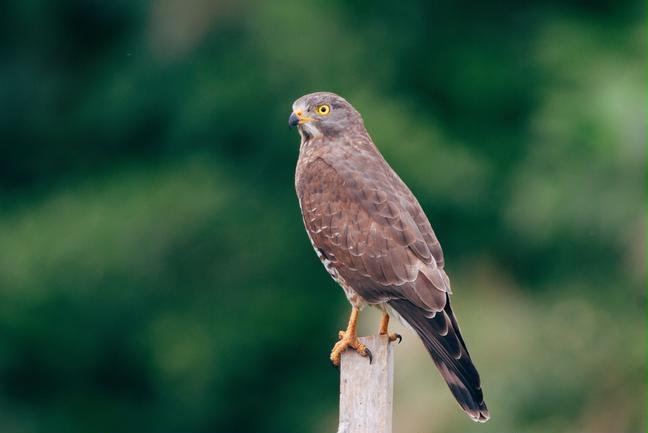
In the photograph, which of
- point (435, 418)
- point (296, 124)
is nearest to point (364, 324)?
point (435, 418)

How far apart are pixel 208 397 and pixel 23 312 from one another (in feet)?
5.65

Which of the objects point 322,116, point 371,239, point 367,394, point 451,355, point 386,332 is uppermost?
point 322,116

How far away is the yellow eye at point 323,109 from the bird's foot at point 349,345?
1.14 m

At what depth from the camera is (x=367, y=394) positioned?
5.01 meters

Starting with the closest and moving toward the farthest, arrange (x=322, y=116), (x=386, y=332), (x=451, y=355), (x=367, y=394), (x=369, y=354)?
(x=367, y=394)
(x=369, y=354)
(x=451, y=355)
(x=386, y=332)
(x=322, y=116)

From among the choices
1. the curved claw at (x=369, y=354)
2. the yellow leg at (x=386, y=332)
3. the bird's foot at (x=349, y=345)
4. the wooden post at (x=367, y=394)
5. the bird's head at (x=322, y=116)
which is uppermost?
the bird's head at (x=322, y=116)

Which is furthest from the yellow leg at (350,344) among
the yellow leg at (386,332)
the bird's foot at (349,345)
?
the yellow leg at (386,332)

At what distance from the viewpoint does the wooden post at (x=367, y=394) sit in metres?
4.95

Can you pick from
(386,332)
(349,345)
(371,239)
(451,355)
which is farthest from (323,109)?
(451,355)

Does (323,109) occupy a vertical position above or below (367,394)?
above

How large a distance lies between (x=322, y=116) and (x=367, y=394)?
1.69 meters

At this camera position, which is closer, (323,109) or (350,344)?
(350,344)

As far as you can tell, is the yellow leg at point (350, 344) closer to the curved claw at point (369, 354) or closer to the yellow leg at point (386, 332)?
the curved claw at point (369, 354)

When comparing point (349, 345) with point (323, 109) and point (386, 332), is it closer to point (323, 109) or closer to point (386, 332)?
point (386, 332)
